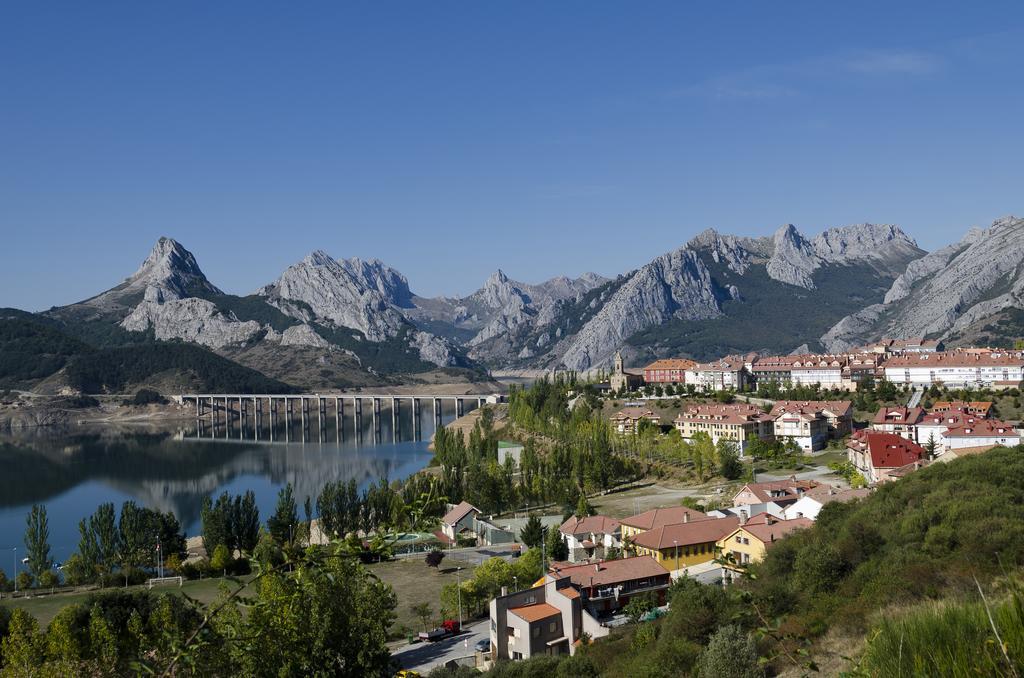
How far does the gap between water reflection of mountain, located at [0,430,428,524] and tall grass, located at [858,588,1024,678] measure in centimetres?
5731

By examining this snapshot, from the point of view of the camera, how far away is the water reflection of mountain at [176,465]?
6600cm

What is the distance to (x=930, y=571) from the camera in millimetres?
16141

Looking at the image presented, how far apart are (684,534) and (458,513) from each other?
15804 mm

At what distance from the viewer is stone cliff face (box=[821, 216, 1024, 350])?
139m

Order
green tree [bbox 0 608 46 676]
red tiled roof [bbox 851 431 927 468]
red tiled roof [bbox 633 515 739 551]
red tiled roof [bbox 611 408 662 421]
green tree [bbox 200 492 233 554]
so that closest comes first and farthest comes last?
green tree [bbox 0 608 46 676] → red tiled roof [bbox 633 515 739 551] → green tree [bbox 200 492 233 554] → red tiled roof [bbox 851 431 927 468] → red tiled roof [bbox 611 408 662 421]

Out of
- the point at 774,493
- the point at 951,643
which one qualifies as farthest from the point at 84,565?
the point at 951,643

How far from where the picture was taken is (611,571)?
2770 cm

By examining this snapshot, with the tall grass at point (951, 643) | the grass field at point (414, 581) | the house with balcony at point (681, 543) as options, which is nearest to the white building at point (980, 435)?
the house with balcony at point (681, 543)

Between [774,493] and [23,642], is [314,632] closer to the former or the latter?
[23,642]

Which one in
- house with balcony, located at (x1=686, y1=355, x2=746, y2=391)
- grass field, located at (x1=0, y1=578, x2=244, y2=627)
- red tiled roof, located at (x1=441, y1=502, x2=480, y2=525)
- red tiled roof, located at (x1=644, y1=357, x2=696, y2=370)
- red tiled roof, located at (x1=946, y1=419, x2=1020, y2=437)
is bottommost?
grass field, located at (x1=0, y1=578, x2=244, y2=627)

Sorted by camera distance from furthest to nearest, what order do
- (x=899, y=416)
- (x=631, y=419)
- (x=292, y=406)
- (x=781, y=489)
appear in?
1. (x=292, y=406)
2. (x=631, y=419)
3. (x=899, y=416)
4. (x=781, y=489)

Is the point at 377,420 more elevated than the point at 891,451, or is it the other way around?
the point at 891,451

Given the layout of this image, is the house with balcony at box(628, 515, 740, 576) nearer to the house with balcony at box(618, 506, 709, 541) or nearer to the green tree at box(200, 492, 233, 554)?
the house with balcony at box(618, 506, 709, 541)

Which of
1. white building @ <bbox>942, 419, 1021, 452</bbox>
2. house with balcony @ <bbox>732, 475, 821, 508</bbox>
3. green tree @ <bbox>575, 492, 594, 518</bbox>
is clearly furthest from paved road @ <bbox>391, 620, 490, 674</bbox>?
white building @ <bbox>942, 419, 1021, 452</bbox>
